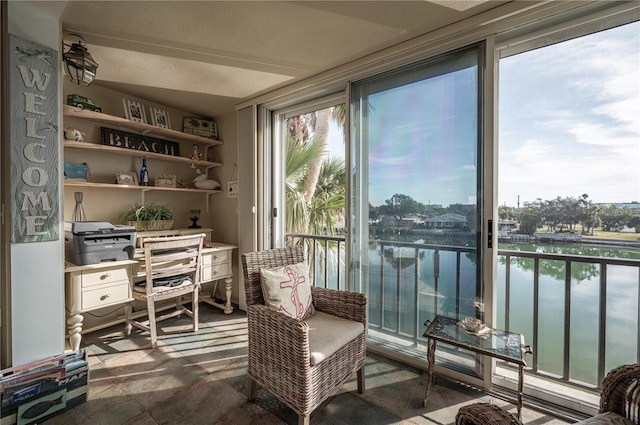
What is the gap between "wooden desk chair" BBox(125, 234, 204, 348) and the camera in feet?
7.65

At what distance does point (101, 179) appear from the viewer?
9.00ft

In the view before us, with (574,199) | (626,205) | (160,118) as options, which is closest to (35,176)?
(160,118)

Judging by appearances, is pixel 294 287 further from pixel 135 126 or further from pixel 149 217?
pixel 135 126

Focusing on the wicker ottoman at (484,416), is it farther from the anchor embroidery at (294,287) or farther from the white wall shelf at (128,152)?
the white wall shelf at (128,152)

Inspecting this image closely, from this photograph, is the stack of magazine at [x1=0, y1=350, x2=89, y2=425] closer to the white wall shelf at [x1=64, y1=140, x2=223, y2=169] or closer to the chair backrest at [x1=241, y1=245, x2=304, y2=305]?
the chair backrest at [x1=241, y1=245, x2=304, y2=305]

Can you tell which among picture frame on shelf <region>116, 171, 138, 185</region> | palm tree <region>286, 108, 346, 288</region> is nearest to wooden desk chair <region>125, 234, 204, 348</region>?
picture frame on shelf <region>116, 171, 138, 185</region>

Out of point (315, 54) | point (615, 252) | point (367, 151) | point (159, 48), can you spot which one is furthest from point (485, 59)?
point (159, 48)

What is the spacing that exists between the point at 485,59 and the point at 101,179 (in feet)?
11.1

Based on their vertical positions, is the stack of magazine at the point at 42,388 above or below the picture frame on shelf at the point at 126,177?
below

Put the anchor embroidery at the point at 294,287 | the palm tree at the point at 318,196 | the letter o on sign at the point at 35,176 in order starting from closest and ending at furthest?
the letter o on sign at the point at 35,176 < the anchor embroidery at the point at 294,287 < the palm tree at the point at 318,196

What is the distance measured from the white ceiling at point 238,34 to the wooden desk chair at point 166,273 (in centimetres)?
144

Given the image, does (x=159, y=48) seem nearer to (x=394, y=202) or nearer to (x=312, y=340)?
(x=394, y=202)

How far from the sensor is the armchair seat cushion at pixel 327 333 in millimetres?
1438

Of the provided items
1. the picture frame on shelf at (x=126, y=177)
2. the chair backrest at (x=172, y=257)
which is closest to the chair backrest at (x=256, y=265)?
the chair backrest at (x=172, y=257)
